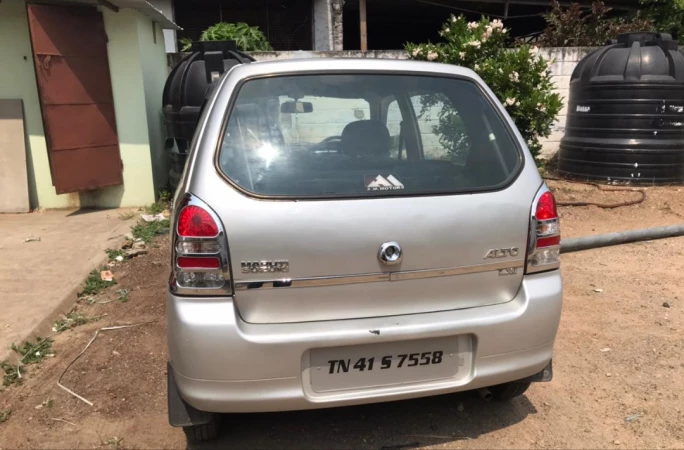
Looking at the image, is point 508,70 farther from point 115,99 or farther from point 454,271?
point 454,271

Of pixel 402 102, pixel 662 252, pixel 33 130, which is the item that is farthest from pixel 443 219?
pixel 33 130

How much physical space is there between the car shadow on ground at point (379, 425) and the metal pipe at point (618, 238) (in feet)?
8.85

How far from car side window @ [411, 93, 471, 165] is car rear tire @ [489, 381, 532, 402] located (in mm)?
1121

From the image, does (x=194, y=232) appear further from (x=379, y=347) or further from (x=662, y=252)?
(x=662, y=252)

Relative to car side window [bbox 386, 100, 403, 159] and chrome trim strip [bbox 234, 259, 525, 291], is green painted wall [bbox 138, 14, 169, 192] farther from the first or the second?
chrome trim strip [bbox 234, 259, 525, 291]

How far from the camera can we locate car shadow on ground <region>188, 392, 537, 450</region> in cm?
257

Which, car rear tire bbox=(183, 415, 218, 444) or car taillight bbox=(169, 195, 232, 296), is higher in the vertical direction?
car taillight bbox=(169, 195, 232, 296)

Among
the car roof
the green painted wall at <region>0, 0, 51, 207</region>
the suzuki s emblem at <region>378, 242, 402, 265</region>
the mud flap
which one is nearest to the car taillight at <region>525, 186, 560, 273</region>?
the suzuki s emblem at <region>378, 242, 402, 265</region>

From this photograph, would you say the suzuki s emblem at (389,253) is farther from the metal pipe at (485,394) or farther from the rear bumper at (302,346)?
the metal pipe at (485,394)

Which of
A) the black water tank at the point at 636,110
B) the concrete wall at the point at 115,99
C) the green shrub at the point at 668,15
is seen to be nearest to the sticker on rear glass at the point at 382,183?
the concrete wall at the point at 115,99

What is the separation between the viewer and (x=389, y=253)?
218cm

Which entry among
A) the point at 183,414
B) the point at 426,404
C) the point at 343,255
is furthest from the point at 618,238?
the point at 183,414

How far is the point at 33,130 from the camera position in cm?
689

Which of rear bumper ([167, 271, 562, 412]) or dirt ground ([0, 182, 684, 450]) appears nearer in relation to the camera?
rear bumper ([167, 271, 562, 412])
